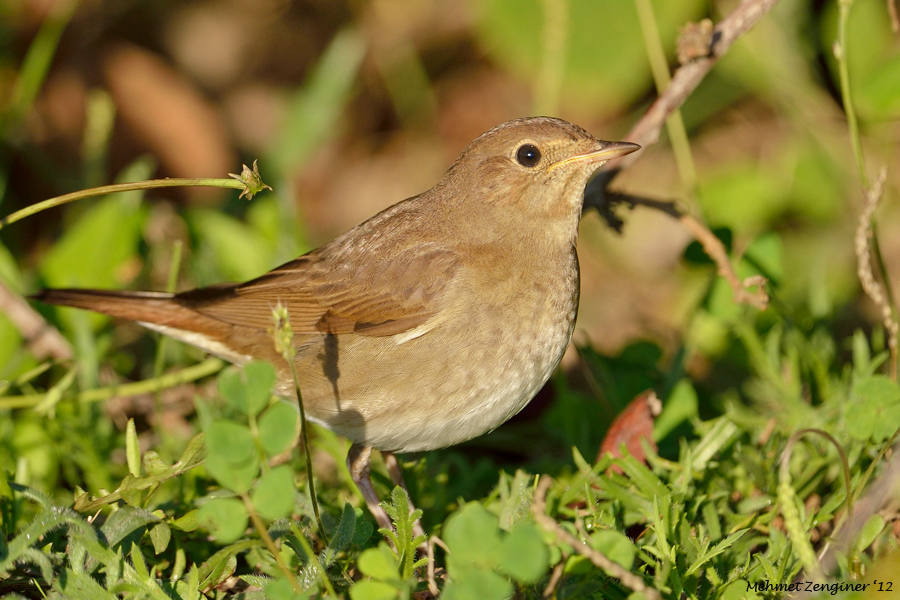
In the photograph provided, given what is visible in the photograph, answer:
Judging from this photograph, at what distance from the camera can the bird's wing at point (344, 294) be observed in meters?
3.57

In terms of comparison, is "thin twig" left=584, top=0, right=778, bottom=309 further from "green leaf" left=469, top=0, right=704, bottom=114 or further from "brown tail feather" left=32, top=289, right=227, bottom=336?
"green leaf" left=469, top=0, right=704, bottom=114

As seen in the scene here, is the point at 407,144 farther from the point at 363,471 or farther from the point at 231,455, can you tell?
the point at 231,455

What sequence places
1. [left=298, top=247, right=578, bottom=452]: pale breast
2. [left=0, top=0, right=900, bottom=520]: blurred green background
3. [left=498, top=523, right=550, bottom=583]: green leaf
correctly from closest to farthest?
1. [left=498, top=523, right=550, bottom=583]: green leaf
2. [left=298, top=247, right=578, bottom=452]: pale breast
3. [left=0, top=0, right=900, bottom=520]: blurred green background

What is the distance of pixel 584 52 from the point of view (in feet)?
20.8

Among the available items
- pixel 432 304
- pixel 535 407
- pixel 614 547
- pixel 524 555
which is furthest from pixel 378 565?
pixel 535 407

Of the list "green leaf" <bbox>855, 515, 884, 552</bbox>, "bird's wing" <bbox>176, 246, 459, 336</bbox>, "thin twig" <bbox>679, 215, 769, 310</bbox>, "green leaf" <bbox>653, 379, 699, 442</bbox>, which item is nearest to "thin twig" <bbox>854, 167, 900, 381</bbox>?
"thin twig" <bbox>679, 215, 769, 310</bbox>

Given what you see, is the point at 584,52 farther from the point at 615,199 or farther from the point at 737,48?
the point at 615,199

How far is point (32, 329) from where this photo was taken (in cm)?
457

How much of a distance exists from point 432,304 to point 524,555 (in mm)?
1479

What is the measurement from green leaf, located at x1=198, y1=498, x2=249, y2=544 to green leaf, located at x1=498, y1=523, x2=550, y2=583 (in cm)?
69

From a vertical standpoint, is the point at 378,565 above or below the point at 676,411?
above

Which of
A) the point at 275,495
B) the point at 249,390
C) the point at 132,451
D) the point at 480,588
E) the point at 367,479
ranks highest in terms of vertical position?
the point at 249,390

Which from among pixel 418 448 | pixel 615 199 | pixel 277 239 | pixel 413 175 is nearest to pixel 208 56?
pixel 413 175

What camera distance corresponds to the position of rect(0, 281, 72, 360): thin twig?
14.9 ft
